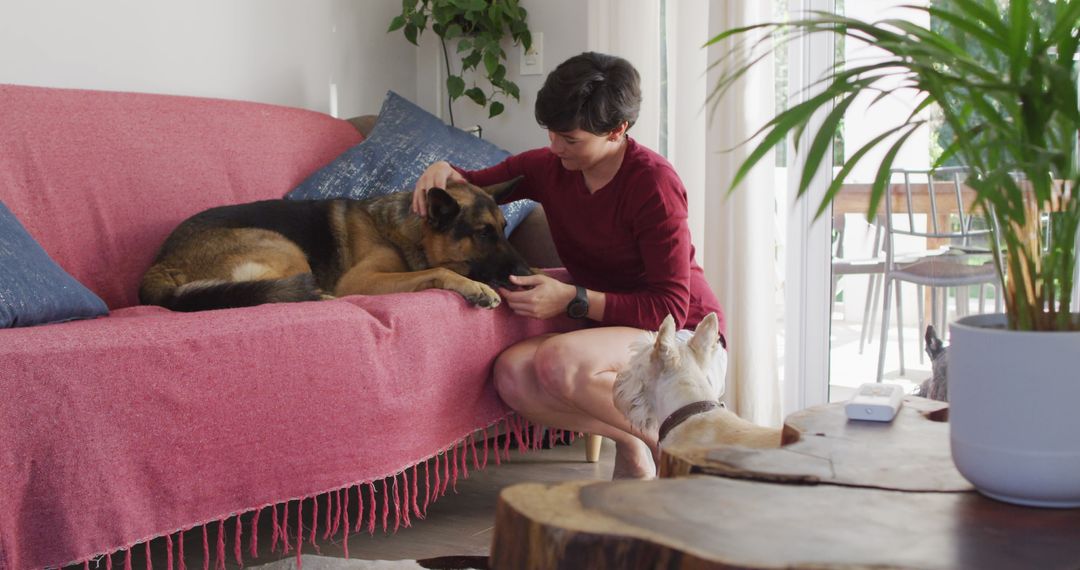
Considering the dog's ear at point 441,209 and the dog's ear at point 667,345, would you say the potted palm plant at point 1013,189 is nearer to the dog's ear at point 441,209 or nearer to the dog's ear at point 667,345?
the dog's ear at point 667,345

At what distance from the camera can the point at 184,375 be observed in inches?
64.7

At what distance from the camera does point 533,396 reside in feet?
7.29

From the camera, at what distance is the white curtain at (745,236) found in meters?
3.02

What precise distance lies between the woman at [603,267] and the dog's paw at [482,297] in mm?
45

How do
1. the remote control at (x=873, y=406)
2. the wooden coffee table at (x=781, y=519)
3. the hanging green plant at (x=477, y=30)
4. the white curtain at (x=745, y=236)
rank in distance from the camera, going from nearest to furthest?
the wooden coffee table at (x=781, y=519) < the remote control at (x=873, y=406) < the white curtain at (x=745, y=236) < the hanging green plant at (x=477, y=30)

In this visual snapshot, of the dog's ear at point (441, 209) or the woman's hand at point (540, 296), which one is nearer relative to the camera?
the woman's hand at point (540, 296)

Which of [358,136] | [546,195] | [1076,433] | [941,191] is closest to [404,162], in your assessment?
[358,136]

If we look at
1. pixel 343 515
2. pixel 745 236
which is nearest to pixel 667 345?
pixel 343 515

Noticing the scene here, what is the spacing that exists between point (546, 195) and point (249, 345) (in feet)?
3.09

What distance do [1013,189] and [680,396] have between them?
651 mm

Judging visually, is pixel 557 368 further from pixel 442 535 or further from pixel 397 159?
pixel 397 159

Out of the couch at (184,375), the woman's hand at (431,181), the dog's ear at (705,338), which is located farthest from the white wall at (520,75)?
the dog's ear at (705,338)

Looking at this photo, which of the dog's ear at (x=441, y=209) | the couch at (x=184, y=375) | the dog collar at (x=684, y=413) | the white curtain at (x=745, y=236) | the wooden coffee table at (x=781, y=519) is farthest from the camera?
the white curtain at (x=745, y=236)

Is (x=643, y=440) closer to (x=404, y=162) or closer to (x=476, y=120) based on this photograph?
(x=404, y=162)
